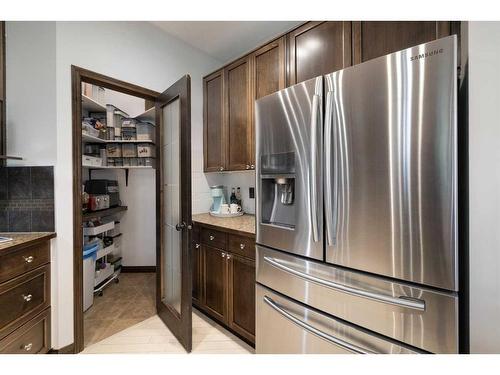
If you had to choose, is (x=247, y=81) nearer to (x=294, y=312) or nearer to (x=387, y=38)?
(x=387, y=38)

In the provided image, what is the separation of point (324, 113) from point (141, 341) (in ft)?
6.91

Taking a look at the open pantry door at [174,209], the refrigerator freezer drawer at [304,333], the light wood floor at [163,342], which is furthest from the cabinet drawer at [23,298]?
the refrigerator freezer drawer at [304,333]

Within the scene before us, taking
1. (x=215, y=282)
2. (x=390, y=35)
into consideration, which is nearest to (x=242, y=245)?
(x=215, y=282)

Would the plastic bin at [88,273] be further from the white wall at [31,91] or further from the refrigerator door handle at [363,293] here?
the refrigerator door handle at [363,293]

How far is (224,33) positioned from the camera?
227 centimetres

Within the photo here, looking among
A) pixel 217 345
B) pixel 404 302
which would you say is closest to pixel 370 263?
pixel 404 302

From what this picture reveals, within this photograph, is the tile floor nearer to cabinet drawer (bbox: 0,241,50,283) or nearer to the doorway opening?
the doorway opening

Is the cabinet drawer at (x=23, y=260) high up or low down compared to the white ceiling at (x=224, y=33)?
down

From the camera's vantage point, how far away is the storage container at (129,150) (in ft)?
10.1

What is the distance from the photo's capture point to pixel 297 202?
1.26 meters

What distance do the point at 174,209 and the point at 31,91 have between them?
1272 mm

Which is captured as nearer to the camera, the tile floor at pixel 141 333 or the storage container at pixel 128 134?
the tile floor at pixel 141 333

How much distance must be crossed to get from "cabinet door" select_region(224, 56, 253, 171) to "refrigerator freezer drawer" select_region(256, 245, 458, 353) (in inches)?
45.9

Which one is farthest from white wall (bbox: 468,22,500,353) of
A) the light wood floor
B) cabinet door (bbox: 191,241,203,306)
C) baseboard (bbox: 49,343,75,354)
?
baseboard (bbox: 49,343,75,354)
